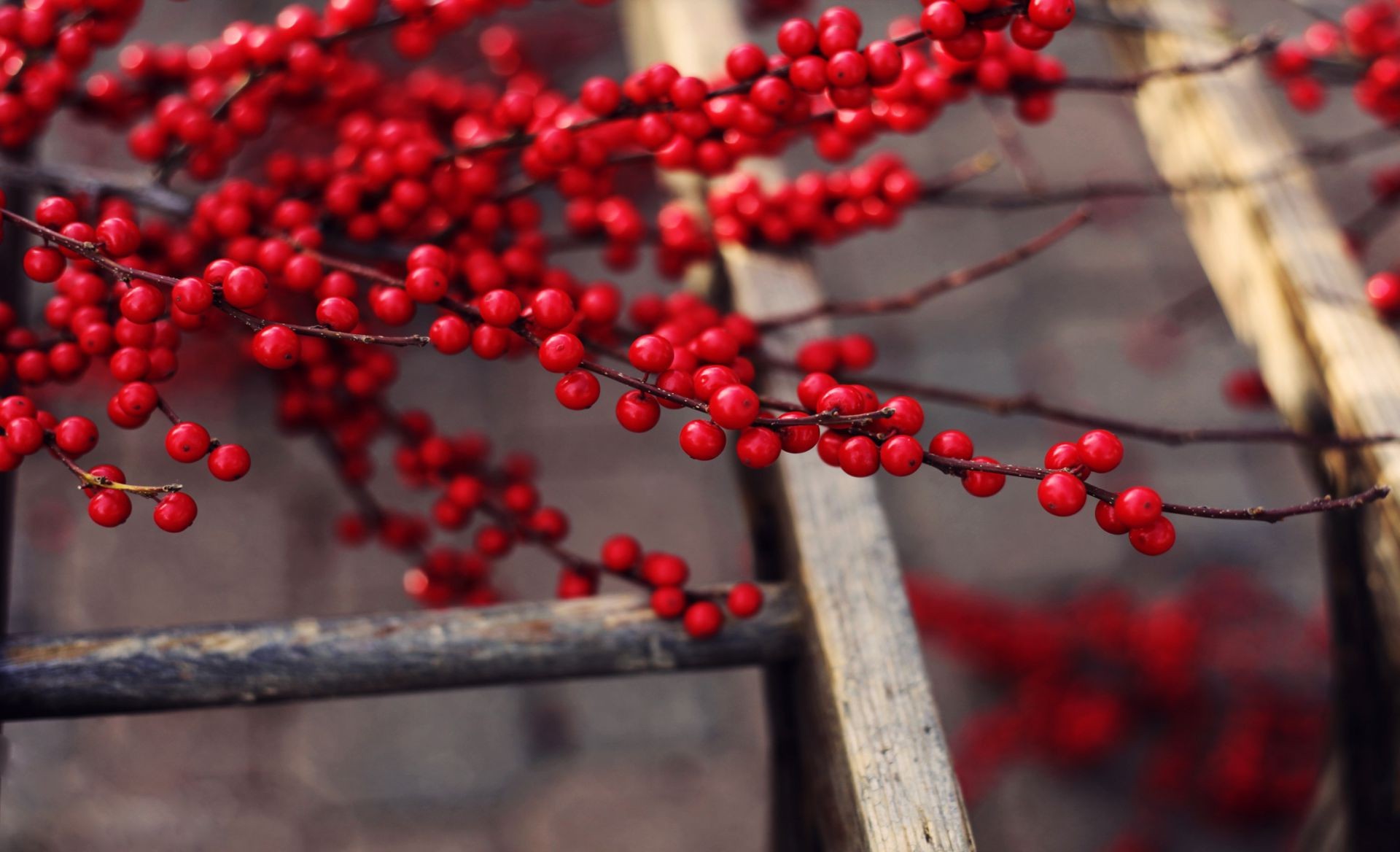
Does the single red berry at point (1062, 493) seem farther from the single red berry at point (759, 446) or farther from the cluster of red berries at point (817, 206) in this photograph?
the cluster of red berries at point (817, 206)

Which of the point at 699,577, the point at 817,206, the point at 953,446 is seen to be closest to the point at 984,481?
the point at 953,446

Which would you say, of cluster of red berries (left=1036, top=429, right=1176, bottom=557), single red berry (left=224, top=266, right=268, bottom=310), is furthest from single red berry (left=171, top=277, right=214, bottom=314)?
cluster of red berries (left=1036, top=429, right=1176, bottom=557)

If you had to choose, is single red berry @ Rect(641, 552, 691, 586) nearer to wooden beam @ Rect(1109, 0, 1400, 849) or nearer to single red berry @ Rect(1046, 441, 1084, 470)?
single red berry @ Rect(1046, 441, 1084, 470)

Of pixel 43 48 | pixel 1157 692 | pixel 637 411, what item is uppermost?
pixel 43 48

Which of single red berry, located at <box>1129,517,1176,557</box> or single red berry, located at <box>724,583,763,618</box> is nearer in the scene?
single red berry, located at <box>1129,517,1176,557</box>

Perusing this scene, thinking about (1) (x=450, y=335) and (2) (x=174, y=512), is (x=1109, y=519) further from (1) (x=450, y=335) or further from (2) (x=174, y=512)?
(2) (x=174, y=512)
